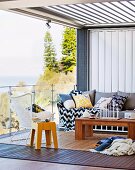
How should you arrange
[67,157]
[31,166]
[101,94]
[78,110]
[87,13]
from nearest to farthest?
[31,166]
[67,157]
[87,13]
[78,110]
[101,94]

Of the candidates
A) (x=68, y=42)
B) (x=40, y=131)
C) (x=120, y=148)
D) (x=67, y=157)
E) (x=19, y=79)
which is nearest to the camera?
(x=67, y=157)

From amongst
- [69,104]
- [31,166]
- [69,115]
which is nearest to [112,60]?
[69,104]

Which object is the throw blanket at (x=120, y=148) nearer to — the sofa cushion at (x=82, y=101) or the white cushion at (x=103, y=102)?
the white cushion at (x=103, y=102)

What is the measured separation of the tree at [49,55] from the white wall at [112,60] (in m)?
6.74

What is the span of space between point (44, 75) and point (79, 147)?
10442mm

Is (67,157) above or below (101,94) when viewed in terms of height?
below

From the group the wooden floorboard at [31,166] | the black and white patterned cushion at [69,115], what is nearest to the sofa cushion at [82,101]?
the black and white patterned cushion at [69,115]

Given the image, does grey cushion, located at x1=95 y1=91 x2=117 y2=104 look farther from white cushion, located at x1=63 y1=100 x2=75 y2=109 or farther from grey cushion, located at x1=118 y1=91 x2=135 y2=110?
white cushion, located at x1=63 y1=100 x2=75 y2=109

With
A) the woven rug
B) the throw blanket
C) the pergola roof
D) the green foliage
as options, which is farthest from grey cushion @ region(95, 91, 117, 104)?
the green foliage

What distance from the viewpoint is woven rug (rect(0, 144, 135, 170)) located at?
6113 millimetres

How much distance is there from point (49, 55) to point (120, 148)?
11.0 metres

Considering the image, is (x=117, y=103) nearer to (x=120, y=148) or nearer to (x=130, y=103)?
(x=130, y=103)

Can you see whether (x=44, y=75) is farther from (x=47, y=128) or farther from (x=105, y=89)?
(x=47, y=128)

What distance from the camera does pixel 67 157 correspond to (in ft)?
21.4
